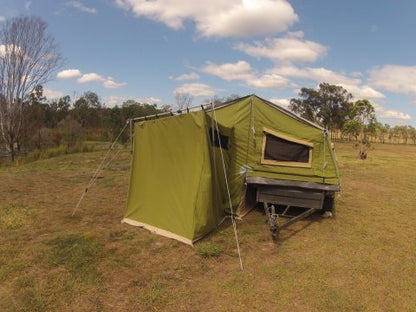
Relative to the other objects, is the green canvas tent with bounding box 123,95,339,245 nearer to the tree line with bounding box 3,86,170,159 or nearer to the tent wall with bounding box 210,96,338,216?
the tent wall with bounding box 210,96,338,216

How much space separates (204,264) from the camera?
14.6ft

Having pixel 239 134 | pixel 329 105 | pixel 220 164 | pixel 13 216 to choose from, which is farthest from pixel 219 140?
pixel 329 105

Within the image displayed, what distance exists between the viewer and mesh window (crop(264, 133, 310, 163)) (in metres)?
6.63

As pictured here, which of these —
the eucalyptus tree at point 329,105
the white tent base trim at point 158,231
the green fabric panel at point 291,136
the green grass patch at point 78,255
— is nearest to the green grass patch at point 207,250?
the white tent base trim at point 158,231

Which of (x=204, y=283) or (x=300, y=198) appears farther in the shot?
(x=300, y=198)

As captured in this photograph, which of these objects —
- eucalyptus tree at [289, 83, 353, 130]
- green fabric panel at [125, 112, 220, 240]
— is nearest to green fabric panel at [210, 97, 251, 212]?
green fabric panel at [125, 112, 220, 240]

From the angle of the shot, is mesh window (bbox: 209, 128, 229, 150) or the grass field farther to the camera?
mesh window (bbox: 209, 128, 229, 150)

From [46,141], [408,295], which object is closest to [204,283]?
[408,295]

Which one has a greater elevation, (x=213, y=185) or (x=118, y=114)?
(x=118, y=114)

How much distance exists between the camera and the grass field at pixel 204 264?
3.52m

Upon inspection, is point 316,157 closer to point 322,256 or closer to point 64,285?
point 322,256

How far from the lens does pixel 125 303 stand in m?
3.45

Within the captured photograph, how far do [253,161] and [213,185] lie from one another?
1.53m

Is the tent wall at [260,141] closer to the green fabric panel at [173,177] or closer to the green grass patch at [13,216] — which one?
the green fabric panel at [173,177]
